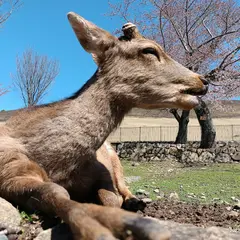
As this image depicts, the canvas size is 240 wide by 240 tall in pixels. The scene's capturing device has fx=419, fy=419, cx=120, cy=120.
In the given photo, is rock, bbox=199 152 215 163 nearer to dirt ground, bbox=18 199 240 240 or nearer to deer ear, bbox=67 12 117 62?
dirt ground, bbox=18 199 240 240

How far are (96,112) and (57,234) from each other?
5.40 ft

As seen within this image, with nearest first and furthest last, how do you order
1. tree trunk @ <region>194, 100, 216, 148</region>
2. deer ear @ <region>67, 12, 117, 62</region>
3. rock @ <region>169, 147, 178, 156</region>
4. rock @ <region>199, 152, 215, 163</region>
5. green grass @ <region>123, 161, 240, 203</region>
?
deer ear @ <region>67, 12, 117, 62</region>
green grass @ <region>123, 161, 240, 203</region>
rock @ <region>199, 152, 215, 163</region>
rock @ <region>169, 147, 178, 156</region>
tree trunk @ <region>194, 100, 216, 148</region>

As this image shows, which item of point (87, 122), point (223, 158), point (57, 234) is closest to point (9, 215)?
point (57, 234)

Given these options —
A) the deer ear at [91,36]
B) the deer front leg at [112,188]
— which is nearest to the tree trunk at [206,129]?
the deer front leg at [112,188]

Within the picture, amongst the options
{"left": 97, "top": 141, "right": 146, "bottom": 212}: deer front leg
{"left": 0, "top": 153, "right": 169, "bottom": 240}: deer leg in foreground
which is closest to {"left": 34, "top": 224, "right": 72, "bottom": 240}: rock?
{"left": 0, "top": 153, "right": 169, "bottom": 240}: deer leg in foreground

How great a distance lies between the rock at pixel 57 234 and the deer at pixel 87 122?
0.16m

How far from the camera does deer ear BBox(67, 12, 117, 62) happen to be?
180 inches

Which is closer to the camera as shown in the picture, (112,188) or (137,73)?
(112,188)

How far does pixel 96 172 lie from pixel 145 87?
104 centimetres

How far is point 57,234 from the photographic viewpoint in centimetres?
278

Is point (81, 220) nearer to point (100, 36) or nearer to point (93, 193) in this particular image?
point (93, 193)

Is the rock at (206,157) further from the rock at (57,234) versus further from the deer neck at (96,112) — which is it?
the rock at (57,234)

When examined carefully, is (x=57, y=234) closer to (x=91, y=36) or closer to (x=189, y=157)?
(x=91, y=36)

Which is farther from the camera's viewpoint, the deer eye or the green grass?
the green grass
